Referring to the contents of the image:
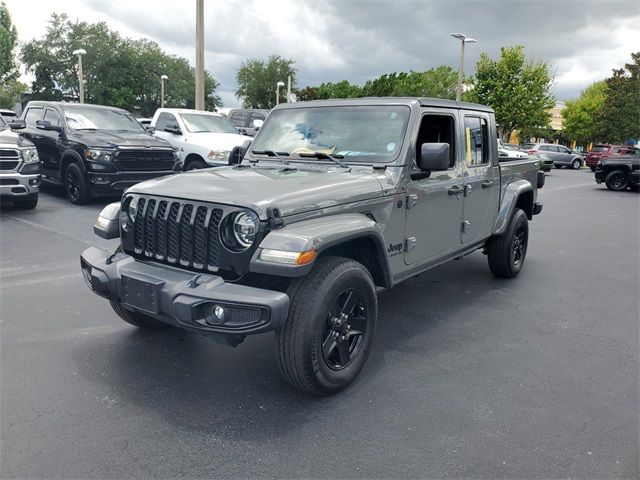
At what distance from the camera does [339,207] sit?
3.54 meters

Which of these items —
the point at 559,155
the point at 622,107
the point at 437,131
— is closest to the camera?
the point at 437,131

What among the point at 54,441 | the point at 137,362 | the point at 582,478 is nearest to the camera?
the point at 582,478

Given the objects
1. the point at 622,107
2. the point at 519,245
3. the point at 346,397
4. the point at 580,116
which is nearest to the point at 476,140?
the point at 519,245

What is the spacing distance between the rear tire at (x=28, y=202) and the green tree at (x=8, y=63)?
48364 millimetres

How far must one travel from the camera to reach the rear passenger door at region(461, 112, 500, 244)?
509cm

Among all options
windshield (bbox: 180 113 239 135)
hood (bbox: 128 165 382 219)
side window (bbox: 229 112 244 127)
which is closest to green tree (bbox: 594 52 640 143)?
side window (bbox: 229 112 244 127)

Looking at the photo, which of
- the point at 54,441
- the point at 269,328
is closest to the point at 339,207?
the point at 269,328

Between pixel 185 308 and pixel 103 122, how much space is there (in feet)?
30.3

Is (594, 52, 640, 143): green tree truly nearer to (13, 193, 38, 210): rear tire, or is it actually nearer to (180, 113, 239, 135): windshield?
(180, 113, 239, 135): windshield

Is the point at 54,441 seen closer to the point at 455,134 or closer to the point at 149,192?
the point at 149,192

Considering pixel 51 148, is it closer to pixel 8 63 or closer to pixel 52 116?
pixel 52 116

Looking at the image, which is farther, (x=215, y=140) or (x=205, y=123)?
(x=205, y=123)

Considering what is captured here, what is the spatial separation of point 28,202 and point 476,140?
7825 mm

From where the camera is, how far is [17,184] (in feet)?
28.4
